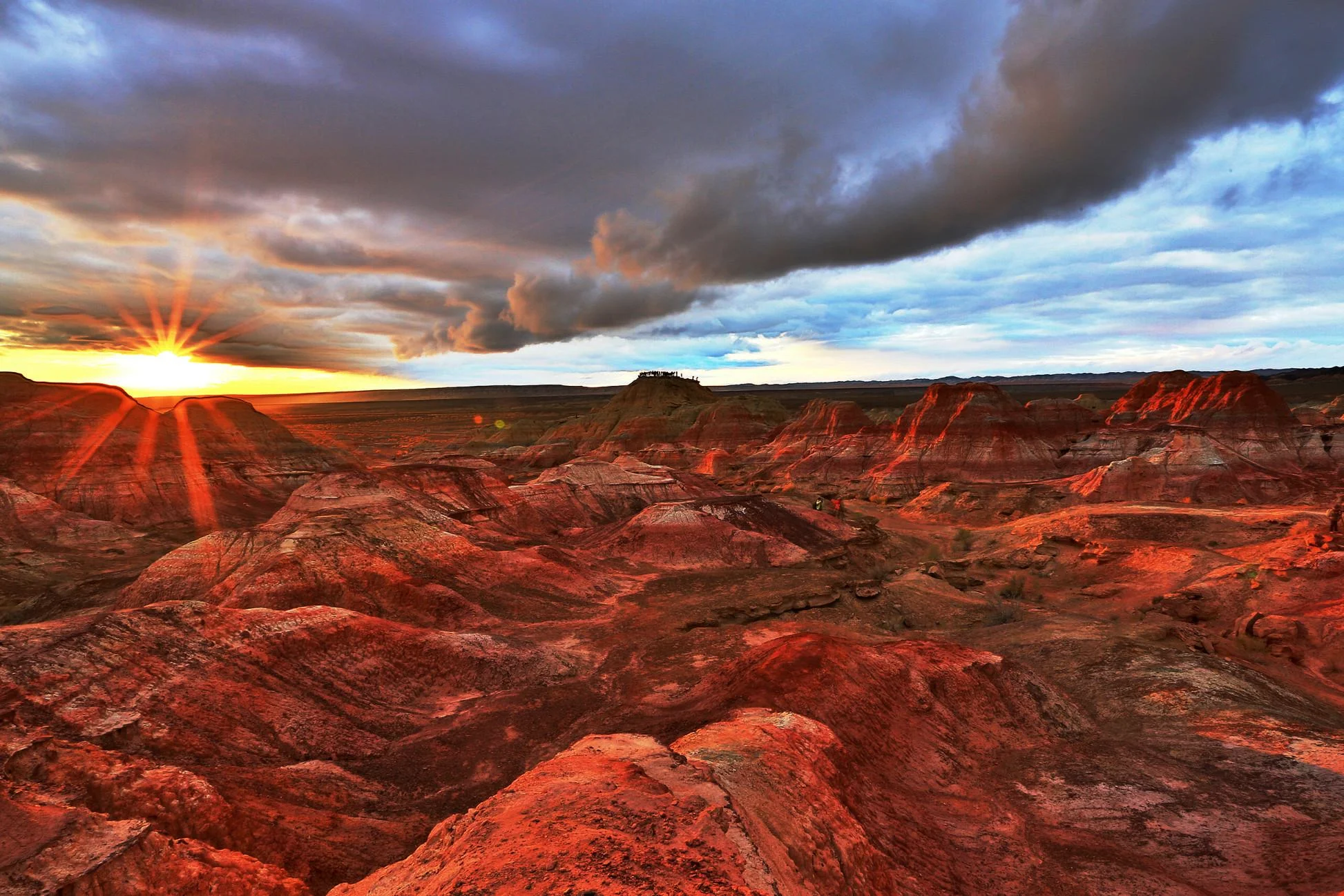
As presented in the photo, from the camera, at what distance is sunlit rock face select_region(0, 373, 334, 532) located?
4625 centimetres

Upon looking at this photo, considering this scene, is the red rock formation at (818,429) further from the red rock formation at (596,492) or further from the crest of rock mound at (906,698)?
the crest of rock mound at (906,698)

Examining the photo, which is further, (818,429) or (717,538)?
(818,429)

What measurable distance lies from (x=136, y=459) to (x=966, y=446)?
8363 cm

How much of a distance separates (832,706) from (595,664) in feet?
36.4

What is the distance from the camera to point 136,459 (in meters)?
51.3

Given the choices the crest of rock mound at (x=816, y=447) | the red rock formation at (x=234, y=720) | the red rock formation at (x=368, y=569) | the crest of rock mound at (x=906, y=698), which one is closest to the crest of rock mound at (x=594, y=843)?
the red rock formation at (x=234, y=720)

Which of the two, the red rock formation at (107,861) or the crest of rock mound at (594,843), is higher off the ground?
the crest of rock mound at (594,843)

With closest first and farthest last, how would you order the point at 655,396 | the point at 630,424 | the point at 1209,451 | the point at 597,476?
1. the point at 1209,451
2. the point at 597,476
3. the point at 630,424
4. the point at 655,396

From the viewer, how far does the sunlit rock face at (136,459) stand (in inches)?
1821

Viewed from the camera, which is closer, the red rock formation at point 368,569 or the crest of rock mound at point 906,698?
the crest of rock mound at point 906,698

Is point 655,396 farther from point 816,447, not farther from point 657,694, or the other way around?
point 657,694

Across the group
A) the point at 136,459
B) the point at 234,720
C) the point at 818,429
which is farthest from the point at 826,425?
the point at 136,459

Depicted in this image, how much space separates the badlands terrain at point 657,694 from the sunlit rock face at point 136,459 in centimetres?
48

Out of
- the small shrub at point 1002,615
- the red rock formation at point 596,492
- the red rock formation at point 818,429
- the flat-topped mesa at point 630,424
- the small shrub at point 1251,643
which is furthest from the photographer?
the flat-topped mesa at point 630,424
